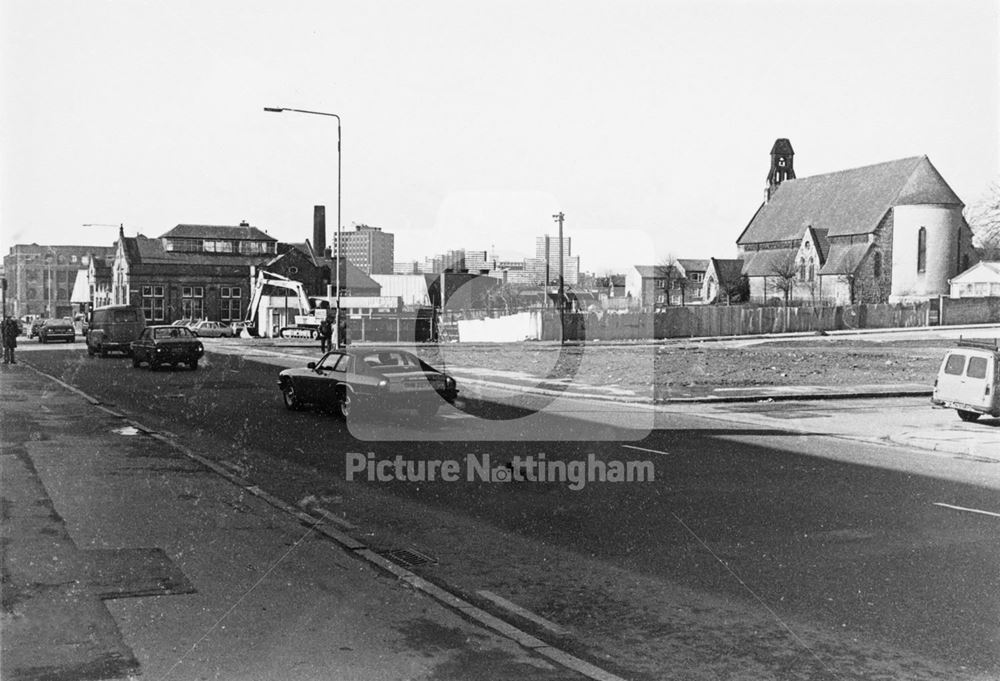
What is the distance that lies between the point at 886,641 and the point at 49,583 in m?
5.89

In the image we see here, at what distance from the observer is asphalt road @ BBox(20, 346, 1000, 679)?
234 inches

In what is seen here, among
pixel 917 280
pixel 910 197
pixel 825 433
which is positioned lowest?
pixel 825 433

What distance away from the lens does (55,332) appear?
59.0 metres

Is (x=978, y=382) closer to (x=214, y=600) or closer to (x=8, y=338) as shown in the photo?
(x=214, y=600)

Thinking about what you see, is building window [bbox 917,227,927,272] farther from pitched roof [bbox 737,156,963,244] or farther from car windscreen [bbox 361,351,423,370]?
car windscreen [bbox 361,351,423,370]

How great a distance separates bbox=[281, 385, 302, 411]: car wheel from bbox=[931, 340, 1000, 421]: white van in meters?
13.0

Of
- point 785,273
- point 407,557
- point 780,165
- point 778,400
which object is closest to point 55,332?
point 778,400

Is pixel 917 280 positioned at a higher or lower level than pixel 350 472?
higher

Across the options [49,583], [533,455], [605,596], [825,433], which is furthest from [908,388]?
[49,583]

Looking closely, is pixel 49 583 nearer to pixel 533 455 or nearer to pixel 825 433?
pixel 533 455

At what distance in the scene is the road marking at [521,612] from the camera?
20.3ft

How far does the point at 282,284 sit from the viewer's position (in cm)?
6700

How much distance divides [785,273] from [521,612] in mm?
92869

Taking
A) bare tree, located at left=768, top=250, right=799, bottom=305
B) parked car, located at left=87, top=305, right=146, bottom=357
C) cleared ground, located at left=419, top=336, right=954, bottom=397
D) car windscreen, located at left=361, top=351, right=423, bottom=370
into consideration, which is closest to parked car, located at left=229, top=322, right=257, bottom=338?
parked car, located at left=87, top=305, right=146, bottom=357
